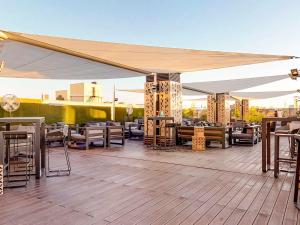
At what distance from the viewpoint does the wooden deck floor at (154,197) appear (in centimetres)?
258

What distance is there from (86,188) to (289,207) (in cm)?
276

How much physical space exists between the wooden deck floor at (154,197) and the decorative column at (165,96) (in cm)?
434

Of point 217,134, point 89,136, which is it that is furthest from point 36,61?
point 217,134

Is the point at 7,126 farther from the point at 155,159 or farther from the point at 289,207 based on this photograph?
the point at 289,207

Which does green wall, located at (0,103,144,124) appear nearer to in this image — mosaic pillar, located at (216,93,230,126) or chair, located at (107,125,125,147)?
chair, located at (107,125,125,147)

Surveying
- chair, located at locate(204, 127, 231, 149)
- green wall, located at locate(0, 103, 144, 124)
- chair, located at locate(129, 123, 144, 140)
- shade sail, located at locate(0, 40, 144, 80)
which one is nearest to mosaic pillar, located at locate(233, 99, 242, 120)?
green wall, located at locate(0, 103, 144, 124)

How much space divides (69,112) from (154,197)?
9.55 meters

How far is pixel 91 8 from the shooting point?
26.3 feet

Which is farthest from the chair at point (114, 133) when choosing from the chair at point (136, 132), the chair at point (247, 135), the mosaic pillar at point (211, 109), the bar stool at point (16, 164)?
the mosaic pillar at point (211, 109)

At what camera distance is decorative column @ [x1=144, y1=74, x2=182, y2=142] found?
30.3 ft

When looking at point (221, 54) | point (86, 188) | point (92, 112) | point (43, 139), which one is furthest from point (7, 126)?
point (92, 112)

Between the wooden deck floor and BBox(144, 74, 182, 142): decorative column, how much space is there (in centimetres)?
434

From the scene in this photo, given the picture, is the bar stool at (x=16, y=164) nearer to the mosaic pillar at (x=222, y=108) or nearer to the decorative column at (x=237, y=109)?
the mosaic pillar at (x=222, y=108)

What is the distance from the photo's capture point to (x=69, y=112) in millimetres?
11828
